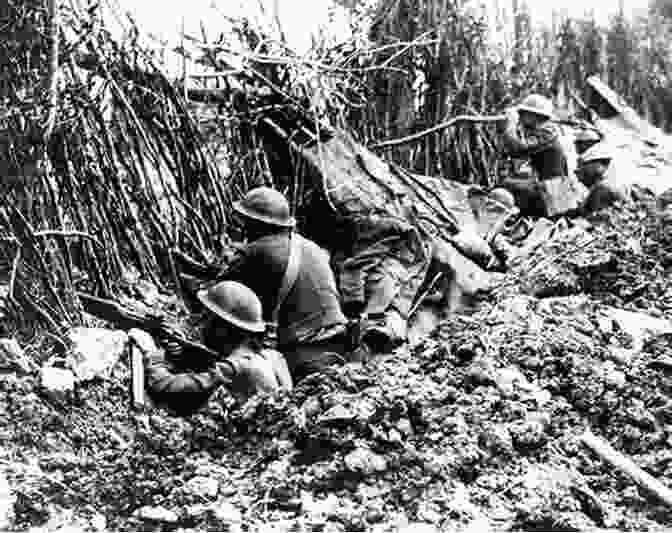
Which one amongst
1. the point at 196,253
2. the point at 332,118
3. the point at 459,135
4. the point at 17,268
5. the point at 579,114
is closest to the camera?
the point at 17,268

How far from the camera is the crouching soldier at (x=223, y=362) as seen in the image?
5016mm

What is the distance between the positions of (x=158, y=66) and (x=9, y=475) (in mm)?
3201

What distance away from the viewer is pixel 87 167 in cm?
574

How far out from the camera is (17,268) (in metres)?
5.04

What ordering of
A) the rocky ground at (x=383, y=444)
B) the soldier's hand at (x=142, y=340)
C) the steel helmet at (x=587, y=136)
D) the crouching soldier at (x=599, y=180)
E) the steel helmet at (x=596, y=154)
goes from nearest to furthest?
the rocky ground at (x=383, y=444), the soldier's hand at (x=142, y=340), the crouching soldier at (x=599, y=180), the steel helmet at (x=596, y=154), the steel helmet at (x=587, y=136)

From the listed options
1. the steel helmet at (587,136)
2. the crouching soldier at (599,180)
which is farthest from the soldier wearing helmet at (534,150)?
the steel helmet at (587,136)

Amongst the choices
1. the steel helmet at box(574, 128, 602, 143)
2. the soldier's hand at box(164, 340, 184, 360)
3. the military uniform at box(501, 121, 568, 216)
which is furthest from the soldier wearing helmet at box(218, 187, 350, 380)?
the steel helmet at box(574, 128, 602, 143)

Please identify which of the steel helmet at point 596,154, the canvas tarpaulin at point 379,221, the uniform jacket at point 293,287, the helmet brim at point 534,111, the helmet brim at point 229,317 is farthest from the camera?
the steel helmet at point 596,154

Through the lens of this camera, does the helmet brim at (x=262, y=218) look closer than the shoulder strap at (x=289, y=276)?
No

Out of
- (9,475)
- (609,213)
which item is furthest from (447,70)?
(9,475)

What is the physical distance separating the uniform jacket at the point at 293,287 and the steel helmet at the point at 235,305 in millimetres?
514

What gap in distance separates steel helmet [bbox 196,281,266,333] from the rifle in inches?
10.3

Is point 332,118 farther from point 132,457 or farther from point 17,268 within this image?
point 132,457

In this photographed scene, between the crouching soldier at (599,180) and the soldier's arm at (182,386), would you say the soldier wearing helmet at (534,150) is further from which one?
the soldier's arm at (182,386)
